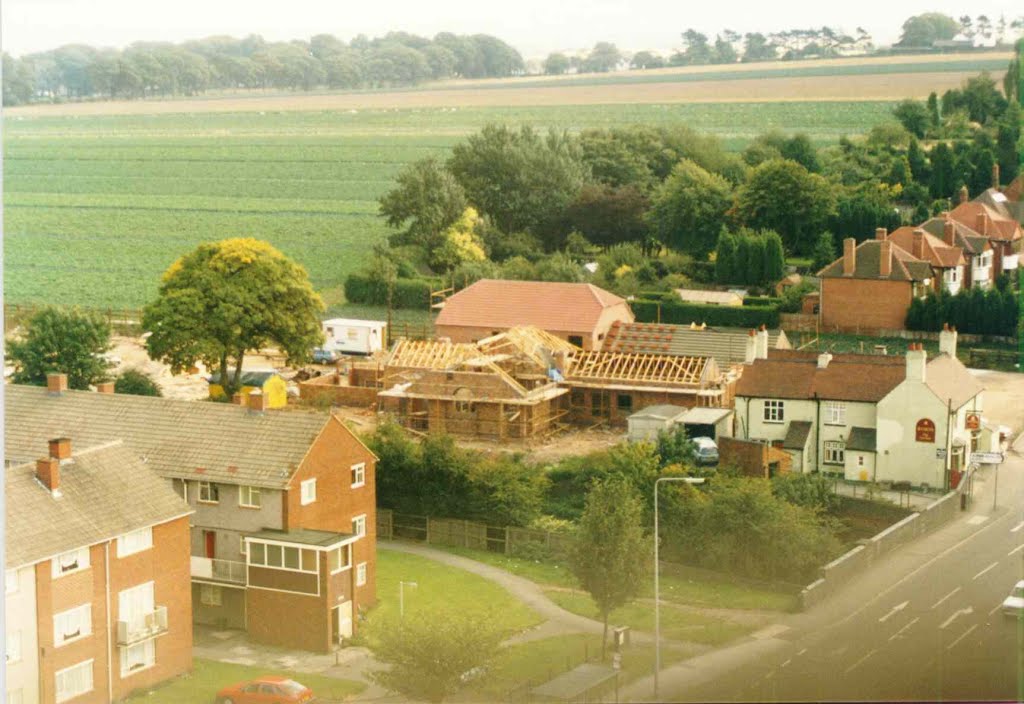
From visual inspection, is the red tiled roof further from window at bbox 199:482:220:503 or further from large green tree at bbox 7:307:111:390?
window at bbox 199:482:220:503

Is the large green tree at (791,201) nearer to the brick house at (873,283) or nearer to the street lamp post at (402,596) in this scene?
the brick house at (873,283)

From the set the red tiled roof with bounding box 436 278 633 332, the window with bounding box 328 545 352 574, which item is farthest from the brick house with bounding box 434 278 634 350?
the window with bounding box 328 545 352 574

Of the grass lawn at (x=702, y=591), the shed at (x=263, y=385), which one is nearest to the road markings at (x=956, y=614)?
the grass lawn at (x=702, y=591)

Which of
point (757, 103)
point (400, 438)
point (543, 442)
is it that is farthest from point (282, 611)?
point (757, 103)

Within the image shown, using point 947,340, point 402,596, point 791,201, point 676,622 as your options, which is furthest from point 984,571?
point 791,201

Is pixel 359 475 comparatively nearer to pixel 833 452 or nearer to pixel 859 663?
pixel 833 452
